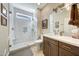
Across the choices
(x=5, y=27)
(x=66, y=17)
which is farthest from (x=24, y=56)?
(x=66, y=17)

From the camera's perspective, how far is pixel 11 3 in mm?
2168

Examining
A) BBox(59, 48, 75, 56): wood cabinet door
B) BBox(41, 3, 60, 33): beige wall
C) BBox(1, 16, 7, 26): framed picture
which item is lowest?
BBox(59, 48, 75, 56): wood cabinet door

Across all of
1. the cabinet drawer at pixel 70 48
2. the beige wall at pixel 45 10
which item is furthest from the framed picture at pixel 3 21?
the cabinet drawer at pixel 70 48

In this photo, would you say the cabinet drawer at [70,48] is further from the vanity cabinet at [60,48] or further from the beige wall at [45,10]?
the beige wall at [45,10]

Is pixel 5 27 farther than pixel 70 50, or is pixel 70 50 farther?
pixel 5 27

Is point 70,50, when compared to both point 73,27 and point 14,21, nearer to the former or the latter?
point 73,27

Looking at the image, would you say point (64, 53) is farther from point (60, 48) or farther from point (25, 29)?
point (25, 29)

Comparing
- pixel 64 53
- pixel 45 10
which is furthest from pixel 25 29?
pixel 64 53

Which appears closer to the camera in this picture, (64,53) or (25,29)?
(64,53)

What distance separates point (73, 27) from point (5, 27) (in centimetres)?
160

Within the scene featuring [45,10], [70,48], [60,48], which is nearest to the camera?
[70,48]

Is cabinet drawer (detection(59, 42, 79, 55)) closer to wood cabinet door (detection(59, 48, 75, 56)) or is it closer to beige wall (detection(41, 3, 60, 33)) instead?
wood cabinet door (detection(59, 48, 75, 56))

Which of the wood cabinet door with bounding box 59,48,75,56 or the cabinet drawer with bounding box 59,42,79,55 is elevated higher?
the cabinet drawer with bounding box 59,42,79,55

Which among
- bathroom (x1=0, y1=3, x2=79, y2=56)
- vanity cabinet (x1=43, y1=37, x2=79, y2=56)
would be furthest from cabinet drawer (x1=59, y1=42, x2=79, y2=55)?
bathroom (x1=0, y1=3, x2=79, y2=56)
